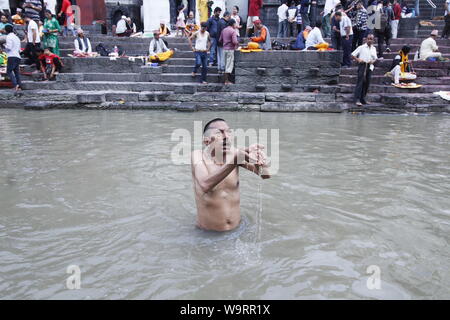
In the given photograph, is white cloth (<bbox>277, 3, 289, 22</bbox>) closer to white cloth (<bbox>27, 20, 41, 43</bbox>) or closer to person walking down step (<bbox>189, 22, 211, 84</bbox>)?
person walking down step (<bbox>189, 22, 211, 84</bbox>)

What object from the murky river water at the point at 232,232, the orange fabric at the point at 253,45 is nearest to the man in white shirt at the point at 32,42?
the murky river water at the point at 232,232

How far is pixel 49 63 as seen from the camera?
11.9 meters

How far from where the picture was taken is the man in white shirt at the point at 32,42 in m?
12.2

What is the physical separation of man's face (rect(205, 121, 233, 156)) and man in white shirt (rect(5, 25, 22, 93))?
9.99 metres

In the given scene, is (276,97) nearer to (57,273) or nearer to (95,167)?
(95,167)

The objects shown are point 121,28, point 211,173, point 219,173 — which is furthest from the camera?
point 121,28

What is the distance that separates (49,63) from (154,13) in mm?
5521

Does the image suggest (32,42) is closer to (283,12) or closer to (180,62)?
(180,62)

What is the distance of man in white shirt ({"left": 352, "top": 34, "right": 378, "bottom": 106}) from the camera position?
991cm

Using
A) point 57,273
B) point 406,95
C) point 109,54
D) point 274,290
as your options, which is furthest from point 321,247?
point 109,54

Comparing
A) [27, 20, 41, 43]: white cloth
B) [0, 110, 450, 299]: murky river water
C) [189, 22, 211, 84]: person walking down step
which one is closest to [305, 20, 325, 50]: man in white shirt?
[189, 22, 211, 84]: person walking down step

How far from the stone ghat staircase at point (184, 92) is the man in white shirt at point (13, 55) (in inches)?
13.3

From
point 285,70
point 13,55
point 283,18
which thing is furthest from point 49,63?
point 283,18
